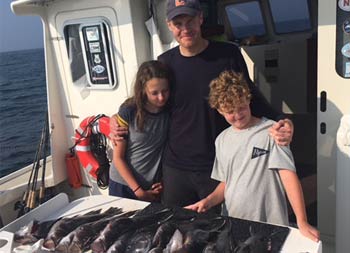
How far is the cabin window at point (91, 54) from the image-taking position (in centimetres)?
374

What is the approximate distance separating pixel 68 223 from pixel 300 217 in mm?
1110

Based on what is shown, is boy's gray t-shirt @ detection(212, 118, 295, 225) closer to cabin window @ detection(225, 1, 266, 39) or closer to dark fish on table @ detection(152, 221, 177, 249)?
dark fish on table @ detection(152, 221, 177, 249)

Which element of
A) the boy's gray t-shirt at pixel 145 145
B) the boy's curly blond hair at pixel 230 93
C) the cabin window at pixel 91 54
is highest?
the cabin window at pixel 91 54

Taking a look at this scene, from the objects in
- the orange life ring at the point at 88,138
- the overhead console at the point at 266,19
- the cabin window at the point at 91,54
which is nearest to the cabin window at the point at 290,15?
the overhead console at the point at 266,19

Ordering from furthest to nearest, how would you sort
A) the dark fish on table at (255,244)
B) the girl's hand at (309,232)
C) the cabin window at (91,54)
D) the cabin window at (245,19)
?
the cabin window at (245,19), the cabin window at (91,54), the girl's hand at (309,232), the dark fish on table at (255,244)

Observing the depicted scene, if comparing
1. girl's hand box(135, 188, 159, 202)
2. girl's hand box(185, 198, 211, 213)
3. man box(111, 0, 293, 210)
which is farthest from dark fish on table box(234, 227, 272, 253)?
girl's hand box(135, 188, 159, 202)

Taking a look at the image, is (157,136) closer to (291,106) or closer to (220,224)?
(220,224)

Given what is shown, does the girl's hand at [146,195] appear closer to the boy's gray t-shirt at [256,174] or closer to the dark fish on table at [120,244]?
the boy's gray t-shirt at [256,174]

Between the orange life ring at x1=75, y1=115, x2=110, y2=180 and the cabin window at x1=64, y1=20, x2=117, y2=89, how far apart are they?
33 centimetres

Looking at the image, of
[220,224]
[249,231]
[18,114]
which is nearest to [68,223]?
[220,224]

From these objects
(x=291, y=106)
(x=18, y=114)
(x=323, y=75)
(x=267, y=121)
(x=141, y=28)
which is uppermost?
(x=141, y=28)

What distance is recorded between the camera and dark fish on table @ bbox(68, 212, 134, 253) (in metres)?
1.79

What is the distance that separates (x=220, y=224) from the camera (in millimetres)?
1845

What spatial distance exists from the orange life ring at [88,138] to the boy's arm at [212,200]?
5.91ft
